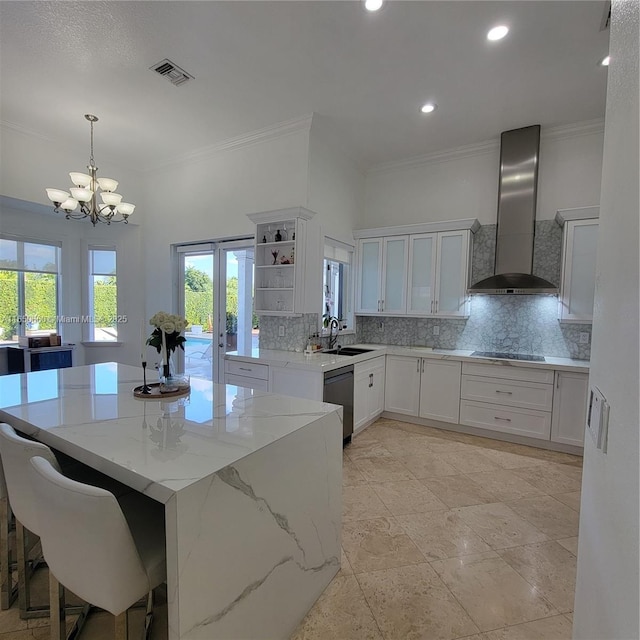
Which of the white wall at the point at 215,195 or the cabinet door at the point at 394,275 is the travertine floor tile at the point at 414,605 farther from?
the white wall at the point at 215,195

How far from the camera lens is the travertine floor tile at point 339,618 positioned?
1.54 metres

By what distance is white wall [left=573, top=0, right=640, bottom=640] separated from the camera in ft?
2.31

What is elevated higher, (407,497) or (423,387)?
(423,387)

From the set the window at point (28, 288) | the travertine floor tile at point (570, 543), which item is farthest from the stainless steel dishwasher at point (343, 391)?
the window at point (28, 288)

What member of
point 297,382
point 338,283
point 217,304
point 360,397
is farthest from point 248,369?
point 338,283

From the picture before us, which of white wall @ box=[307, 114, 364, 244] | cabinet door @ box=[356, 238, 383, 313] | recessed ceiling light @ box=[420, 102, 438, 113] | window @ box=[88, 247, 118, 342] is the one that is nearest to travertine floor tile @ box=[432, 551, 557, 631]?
cabinet door @ box=[356, 238, 383, 313]

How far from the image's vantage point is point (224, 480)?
114cm

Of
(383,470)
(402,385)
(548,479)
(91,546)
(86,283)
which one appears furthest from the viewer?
(86,283)

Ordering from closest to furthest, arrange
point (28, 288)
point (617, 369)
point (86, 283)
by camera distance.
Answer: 1. point (617, 369)
2. point (28, 288)
3. point (86, 283)

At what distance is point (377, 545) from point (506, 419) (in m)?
2.29

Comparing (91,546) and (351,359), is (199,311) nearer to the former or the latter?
(351,359)

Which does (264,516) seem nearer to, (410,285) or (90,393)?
(90,393)

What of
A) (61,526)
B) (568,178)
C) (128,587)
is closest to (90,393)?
(61,526)

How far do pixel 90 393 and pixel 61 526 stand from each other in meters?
1.09
